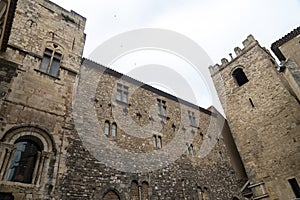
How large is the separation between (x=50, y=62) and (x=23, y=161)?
436 centimetres

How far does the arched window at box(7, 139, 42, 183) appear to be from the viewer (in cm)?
693

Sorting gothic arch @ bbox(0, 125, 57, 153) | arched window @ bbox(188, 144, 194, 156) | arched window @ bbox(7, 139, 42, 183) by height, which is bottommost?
arched window @ bbox(7, 139, 42, 183)

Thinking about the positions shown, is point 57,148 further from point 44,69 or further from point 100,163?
point 44,69

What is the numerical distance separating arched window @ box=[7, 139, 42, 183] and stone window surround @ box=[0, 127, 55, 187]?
198mm

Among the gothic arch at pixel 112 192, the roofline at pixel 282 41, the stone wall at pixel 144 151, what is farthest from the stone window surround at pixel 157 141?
the roofline at pixel 282 41

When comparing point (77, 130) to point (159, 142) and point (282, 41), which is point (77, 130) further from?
point (282, 41)

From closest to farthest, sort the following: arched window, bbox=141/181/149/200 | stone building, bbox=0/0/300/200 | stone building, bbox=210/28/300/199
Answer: stone building, bbox=0/0/300/200 < arched window, bbox=141/181/149/200 < stone building, bbox=210/28/300/199

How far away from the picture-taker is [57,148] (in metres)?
7.95

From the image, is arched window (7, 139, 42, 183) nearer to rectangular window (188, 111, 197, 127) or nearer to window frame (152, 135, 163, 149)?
window frame (152, 135, 163, 149)

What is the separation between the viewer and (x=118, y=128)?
1085 cm

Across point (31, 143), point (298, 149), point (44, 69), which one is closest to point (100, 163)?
point (31, 143)

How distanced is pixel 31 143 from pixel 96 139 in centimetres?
272

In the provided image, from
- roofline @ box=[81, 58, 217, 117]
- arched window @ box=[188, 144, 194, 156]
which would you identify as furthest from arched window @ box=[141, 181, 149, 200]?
roofline @ box=[81, 58, 217, 117]

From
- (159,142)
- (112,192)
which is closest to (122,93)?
(159,142)
